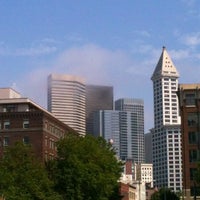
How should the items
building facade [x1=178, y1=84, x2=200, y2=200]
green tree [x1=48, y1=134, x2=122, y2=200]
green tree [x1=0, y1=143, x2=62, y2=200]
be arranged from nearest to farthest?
green tree [x1=0, y1=143, x2=62, y2=200], green tree [x1=48, y1=134, x2=122, y2=200], building facade [x1=178, y1=84, x2=200, y2=200]

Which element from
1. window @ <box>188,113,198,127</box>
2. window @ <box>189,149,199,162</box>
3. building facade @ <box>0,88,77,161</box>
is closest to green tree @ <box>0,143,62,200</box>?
building facade @ <box>0,88,77,161</box>

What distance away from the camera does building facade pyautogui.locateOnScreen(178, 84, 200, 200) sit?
4530 inches

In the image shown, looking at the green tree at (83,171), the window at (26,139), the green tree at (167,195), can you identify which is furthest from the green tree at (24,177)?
the green tree at (167,195)

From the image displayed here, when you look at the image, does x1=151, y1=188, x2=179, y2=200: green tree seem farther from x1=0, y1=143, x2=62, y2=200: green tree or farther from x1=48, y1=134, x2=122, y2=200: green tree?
x1=0, y1=143, x2=62, y2=200: green tree

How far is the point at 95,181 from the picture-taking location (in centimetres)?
8725

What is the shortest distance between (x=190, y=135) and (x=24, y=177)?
48620mm

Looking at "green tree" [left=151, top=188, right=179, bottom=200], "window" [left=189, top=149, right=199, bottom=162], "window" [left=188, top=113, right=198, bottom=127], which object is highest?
"window" [left=188, top=113, right=198, bottom=127]

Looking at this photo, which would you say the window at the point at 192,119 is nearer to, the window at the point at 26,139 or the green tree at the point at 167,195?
the green tree at the point at 167,195

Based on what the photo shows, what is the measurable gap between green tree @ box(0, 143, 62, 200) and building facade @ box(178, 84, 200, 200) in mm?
39611

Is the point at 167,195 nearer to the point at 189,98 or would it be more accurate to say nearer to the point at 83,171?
the point at 189,98

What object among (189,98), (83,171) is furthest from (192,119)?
(83,171)

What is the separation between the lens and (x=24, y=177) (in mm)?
78125

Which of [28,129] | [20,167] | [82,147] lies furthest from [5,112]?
[20,167]

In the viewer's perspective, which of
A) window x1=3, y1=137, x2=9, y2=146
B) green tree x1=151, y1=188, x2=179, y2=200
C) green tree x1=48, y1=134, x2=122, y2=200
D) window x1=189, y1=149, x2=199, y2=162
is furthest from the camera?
green tree x1=151, y1=188, x2=179, y2=200
